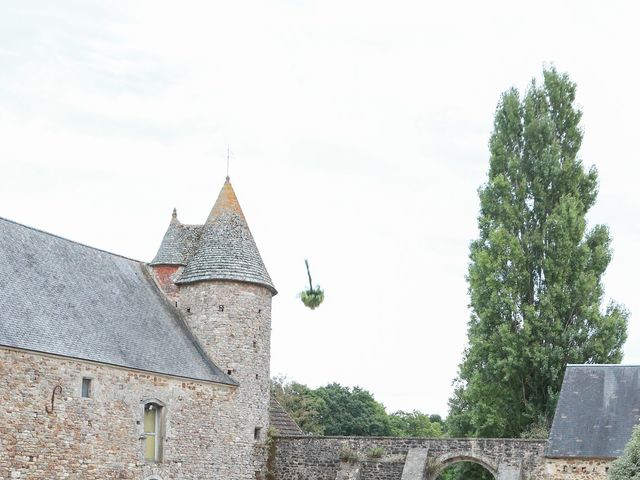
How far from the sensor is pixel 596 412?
24438 millimetres

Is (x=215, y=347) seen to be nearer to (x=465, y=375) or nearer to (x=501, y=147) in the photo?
(x=465, y=375)

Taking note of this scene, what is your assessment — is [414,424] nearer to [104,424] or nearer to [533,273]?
[533,273]

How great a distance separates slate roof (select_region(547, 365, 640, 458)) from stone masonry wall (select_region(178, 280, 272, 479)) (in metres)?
8.45

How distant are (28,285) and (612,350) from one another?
60.1 feet

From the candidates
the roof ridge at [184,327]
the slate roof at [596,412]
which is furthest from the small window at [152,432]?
the slate roof at [596,412]

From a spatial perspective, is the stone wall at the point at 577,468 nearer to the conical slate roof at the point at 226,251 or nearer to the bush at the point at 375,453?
the bush at the point at 375,453

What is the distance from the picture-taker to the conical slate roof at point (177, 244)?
29188 millimetres

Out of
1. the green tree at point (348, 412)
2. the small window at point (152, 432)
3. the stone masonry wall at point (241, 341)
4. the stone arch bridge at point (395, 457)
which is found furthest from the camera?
the green tree at point (348, 412)

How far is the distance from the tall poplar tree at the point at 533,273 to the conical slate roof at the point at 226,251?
755cm

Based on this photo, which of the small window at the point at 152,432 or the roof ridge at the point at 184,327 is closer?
the small window at the point at 152,432

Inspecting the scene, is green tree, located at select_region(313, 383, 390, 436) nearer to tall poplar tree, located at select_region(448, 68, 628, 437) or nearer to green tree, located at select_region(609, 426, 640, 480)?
tall poplar tree, located at select_region(448, 68, 628, 437)

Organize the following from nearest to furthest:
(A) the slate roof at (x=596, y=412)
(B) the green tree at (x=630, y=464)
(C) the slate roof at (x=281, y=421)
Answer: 1. (B) the green tree at (x=630, y=464)
2. (A) the slate roof at (x=596, y=412)
3. (C) the slate roof at (x=281, y=421)

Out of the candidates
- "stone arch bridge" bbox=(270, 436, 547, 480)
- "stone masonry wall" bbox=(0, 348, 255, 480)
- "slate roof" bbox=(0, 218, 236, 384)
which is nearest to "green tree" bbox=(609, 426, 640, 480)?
"stone arch bridge" bbox=(270, 436, 547, 480)

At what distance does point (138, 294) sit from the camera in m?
27.3
